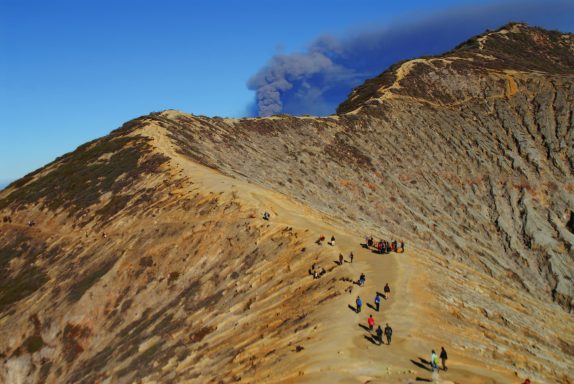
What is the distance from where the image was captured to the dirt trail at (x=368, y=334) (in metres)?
20.5

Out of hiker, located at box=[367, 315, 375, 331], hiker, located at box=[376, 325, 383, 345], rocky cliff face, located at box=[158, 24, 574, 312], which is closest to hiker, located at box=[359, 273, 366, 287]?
hiker, located at box=[367, 315, 375, 331]

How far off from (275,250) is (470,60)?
9514 centimetres

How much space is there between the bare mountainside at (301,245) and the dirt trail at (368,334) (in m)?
0.13

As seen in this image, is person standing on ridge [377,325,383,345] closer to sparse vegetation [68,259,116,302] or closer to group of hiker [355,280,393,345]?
group of hiker [355,280,393,345]

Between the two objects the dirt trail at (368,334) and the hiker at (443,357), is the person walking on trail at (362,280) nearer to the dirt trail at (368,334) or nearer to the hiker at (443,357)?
the dirt trail at (368,334)

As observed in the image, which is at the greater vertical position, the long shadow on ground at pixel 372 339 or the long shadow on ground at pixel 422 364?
the long shadow on ground at pixel 372 339

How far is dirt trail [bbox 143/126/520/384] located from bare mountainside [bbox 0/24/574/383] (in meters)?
0.13

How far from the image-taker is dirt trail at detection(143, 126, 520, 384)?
20.5 metres

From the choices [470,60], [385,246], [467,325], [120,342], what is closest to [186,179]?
[120,342]

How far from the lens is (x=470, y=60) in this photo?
113938 mm

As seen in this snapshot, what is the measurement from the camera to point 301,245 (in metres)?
35.7

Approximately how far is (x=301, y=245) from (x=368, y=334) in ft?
41.1

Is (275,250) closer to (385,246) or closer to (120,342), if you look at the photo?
(385,246)

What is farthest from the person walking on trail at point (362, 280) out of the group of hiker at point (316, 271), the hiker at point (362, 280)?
the group of hiker at point (316, 271)
